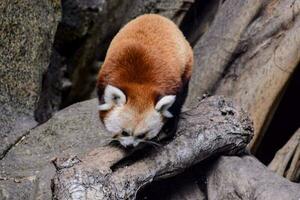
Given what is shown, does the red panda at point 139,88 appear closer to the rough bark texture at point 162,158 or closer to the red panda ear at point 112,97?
the red panda ear at point 112,97

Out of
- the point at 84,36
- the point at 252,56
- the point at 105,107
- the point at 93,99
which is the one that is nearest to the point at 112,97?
the point at 105,107

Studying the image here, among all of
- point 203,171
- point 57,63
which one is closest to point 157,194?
point 203,171

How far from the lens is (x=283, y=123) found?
192 inches

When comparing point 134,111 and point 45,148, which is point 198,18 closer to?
point 45,148

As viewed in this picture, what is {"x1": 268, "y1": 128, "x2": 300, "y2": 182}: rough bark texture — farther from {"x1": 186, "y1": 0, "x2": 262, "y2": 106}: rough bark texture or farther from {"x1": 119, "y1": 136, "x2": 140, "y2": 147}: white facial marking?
{"x1": 119, "y1": 136, "x2": 140, "y2": 147}: white facial marking

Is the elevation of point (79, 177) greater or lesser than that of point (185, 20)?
greater

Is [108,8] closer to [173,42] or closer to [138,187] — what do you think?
[173,42]

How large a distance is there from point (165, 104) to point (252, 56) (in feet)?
5.34

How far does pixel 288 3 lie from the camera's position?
174 inches

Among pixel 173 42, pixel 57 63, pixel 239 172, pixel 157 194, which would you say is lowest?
pixel 57 63

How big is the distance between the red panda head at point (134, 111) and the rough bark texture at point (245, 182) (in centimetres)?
62

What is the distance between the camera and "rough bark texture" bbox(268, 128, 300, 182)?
175 inches

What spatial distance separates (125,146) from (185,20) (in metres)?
2.82

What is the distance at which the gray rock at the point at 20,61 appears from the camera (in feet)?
13.1
